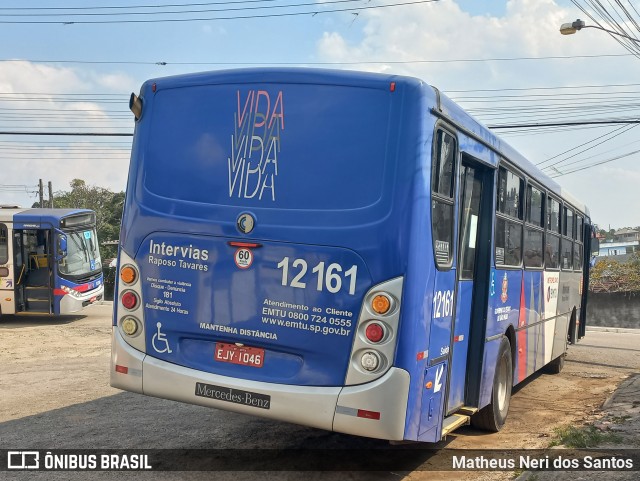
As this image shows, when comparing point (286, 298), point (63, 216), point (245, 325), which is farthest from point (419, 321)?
point (63, 216)

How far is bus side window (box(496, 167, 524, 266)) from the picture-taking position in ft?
23.6

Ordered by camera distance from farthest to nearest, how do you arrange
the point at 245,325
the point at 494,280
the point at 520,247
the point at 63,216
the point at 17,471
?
the point at 63,216 < the point at 520,247 < the point at 494,280 < the point at 17,471 < the point at 245,325

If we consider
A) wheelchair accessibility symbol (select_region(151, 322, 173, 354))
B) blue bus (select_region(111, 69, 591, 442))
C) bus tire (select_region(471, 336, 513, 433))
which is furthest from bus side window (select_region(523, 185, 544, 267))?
wheelchair accessibility symbol (select_region(151, 322, 173, 354))

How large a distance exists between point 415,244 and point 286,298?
40.9 inches

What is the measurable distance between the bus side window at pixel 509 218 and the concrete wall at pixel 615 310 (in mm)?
25576

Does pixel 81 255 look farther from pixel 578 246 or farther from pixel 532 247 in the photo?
pixel 532 247

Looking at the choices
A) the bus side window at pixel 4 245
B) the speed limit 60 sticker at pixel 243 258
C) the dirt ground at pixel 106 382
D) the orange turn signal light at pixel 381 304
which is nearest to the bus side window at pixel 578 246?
the dirt ground at pixel 106 382

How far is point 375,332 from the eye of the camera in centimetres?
488

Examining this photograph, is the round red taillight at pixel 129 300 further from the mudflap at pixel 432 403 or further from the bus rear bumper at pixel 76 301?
the bus rear bumper at pixel 76 301

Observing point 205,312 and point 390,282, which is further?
point 205,312

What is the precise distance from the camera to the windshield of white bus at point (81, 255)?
18.5 metres

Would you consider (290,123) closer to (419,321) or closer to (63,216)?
(419,321)

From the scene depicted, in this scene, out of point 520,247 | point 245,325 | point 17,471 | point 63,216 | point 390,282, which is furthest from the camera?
point 63,216

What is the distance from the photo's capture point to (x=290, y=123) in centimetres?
537
